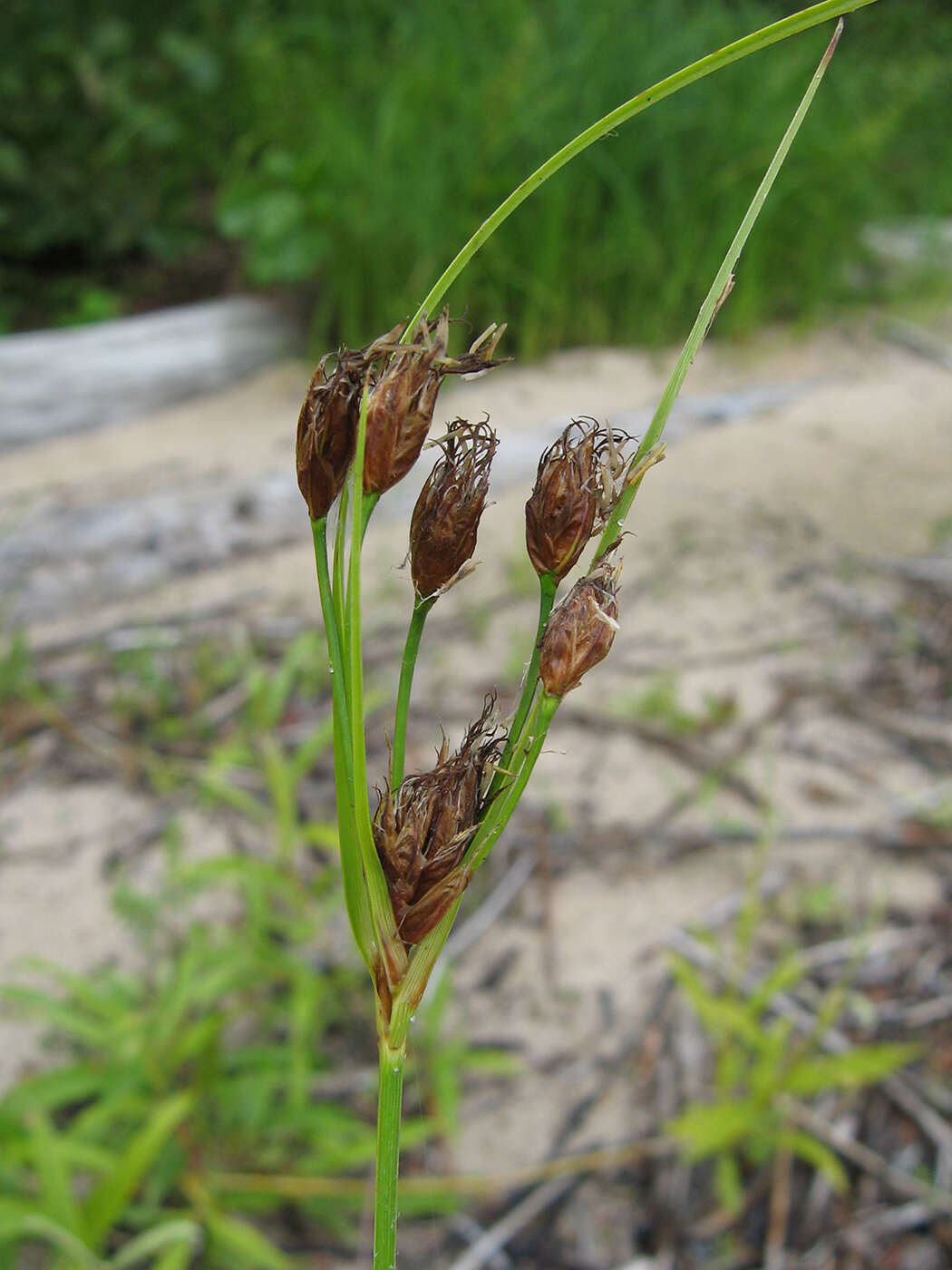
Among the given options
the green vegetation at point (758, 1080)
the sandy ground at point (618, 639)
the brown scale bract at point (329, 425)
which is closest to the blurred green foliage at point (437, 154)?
the sandy ground at point (618, 639)

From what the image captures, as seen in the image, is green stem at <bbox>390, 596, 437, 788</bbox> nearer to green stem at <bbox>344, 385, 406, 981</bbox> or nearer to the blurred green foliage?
green stem at <bbox>344, 385, 406, 981</bbox>

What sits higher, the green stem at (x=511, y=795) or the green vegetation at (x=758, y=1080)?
the green stem at (x=511, y=795)

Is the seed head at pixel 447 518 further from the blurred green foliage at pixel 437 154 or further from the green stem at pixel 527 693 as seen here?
the blurred green foliage at pixel 437 154

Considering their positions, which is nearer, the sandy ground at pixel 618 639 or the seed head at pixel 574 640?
the seed head at pixel 574 640

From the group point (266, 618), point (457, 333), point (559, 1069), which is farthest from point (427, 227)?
point (559, 1069)

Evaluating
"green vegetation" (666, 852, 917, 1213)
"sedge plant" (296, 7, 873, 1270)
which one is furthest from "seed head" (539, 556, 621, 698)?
"green vegetation" (666, 852, 917, 1213)

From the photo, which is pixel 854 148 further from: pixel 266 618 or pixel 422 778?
pixel 422 778
